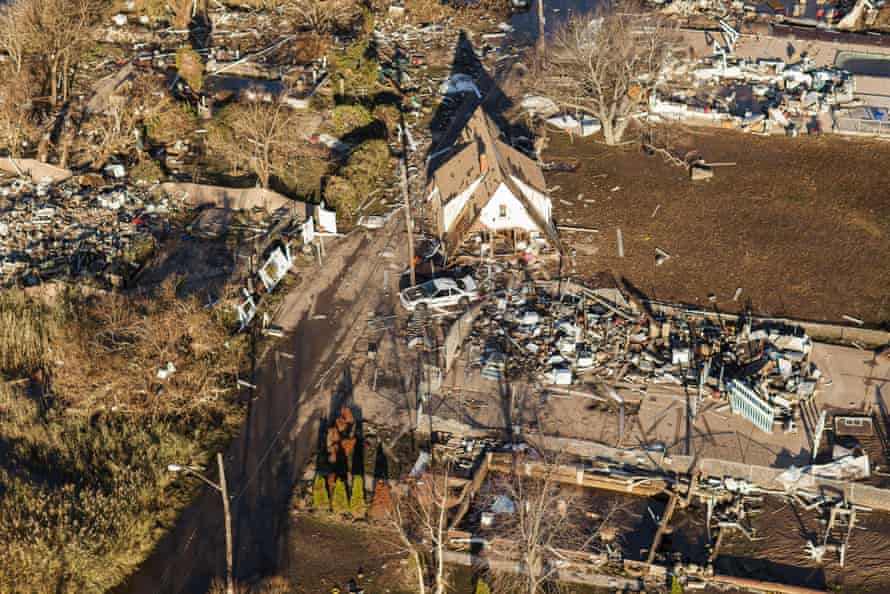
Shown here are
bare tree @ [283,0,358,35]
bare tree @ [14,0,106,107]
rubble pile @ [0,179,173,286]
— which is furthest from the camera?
bare tree @ [283,0,358,35]

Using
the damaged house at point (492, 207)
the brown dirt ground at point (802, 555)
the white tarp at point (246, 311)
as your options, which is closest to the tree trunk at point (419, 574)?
the brown dirt ground at point (802, 555)

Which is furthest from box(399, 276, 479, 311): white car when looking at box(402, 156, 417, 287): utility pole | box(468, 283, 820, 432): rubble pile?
box(468, 283, 820, 432): rubble pile

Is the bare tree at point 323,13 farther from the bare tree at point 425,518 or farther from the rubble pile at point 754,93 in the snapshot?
the bare tree at point 425,518

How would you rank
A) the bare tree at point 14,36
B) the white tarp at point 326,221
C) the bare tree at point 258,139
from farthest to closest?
the bare tree at point 14,36
the bare tree at point 258,139
the white tarp at point 326,221

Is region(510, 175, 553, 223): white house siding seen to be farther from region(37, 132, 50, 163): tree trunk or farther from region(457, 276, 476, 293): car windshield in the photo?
region(37, 132, 50, 163): tree trunk

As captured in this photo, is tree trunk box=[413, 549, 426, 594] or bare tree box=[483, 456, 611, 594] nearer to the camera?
tree trunk box=[413, 549, 426, 594]

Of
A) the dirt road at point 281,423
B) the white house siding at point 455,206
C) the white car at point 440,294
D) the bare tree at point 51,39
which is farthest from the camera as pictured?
the bare tree at point 51,39
